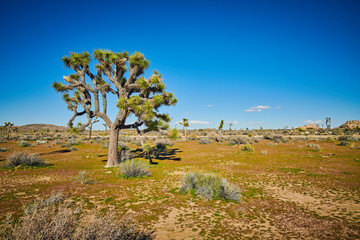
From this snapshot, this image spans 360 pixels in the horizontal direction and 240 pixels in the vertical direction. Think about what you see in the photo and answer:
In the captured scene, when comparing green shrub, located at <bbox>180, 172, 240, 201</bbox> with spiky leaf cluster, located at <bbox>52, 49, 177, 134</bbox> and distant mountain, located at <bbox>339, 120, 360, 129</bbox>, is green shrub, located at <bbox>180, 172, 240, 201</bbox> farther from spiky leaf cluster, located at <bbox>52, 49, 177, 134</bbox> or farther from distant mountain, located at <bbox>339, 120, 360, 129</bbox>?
distant mountain, located at <bbox>339, 120, 360, 129</bbox>

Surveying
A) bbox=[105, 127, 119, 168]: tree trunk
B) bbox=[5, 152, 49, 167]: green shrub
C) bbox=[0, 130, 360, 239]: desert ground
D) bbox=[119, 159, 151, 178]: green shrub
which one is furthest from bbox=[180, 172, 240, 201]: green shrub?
bbox=[5, 152, 49, 167]: green shrub

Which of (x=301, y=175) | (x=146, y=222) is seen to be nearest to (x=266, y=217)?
(x=146, y=222)

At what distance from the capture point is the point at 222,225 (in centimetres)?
561

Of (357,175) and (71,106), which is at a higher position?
(71,106)

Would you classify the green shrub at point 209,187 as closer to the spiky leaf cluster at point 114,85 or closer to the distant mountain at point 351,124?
the spiky leaf cluster at point 114,85

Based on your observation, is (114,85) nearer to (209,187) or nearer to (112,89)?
(112,89)

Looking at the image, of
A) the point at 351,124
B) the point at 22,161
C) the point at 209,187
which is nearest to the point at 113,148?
the point at 22,161

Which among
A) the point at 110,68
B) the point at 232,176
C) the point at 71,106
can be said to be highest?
the point at 110,68

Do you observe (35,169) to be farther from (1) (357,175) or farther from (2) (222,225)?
(1) (357,175)

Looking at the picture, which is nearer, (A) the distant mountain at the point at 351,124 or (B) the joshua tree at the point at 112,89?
(B) the joshua tree at the point at 112,89

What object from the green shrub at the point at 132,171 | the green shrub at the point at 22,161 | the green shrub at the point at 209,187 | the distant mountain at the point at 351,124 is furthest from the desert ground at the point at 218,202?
the distant mountain at the point at 351,124

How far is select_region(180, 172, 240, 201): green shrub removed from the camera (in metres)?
7.77

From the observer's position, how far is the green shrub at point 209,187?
25.5ft

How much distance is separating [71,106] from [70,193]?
26.0ft
